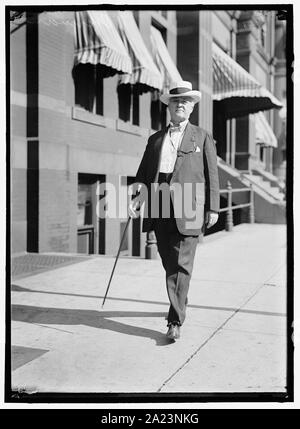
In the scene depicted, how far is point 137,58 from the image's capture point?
410 inches

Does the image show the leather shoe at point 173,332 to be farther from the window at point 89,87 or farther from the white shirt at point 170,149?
the window at point 89,87

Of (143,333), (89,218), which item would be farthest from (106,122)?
(143,333)

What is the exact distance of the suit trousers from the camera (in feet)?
13.6

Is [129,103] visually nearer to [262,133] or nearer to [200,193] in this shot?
[200,193]

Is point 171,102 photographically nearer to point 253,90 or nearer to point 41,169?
point 41,169

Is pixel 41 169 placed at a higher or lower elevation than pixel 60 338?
higher

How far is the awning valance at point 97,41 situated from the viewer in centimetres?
874

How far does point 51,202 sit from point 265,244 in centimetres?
476

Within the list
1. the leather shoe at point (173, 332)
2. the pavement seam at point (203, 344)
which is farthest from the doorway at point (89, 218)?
the leather shoe at point (173, 332)

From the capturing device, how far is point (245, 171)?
19281mm

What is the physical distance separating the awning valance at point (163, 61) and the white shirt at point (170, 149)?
7.88 metres

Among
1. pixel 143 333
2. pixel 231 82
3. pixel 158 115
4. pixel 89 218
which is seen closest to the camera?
pixel 143 333

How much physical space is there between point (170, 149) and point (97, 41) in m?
5.50

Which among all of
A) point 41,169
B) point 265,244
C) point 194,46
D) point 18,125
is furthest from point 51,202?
point 194,46
